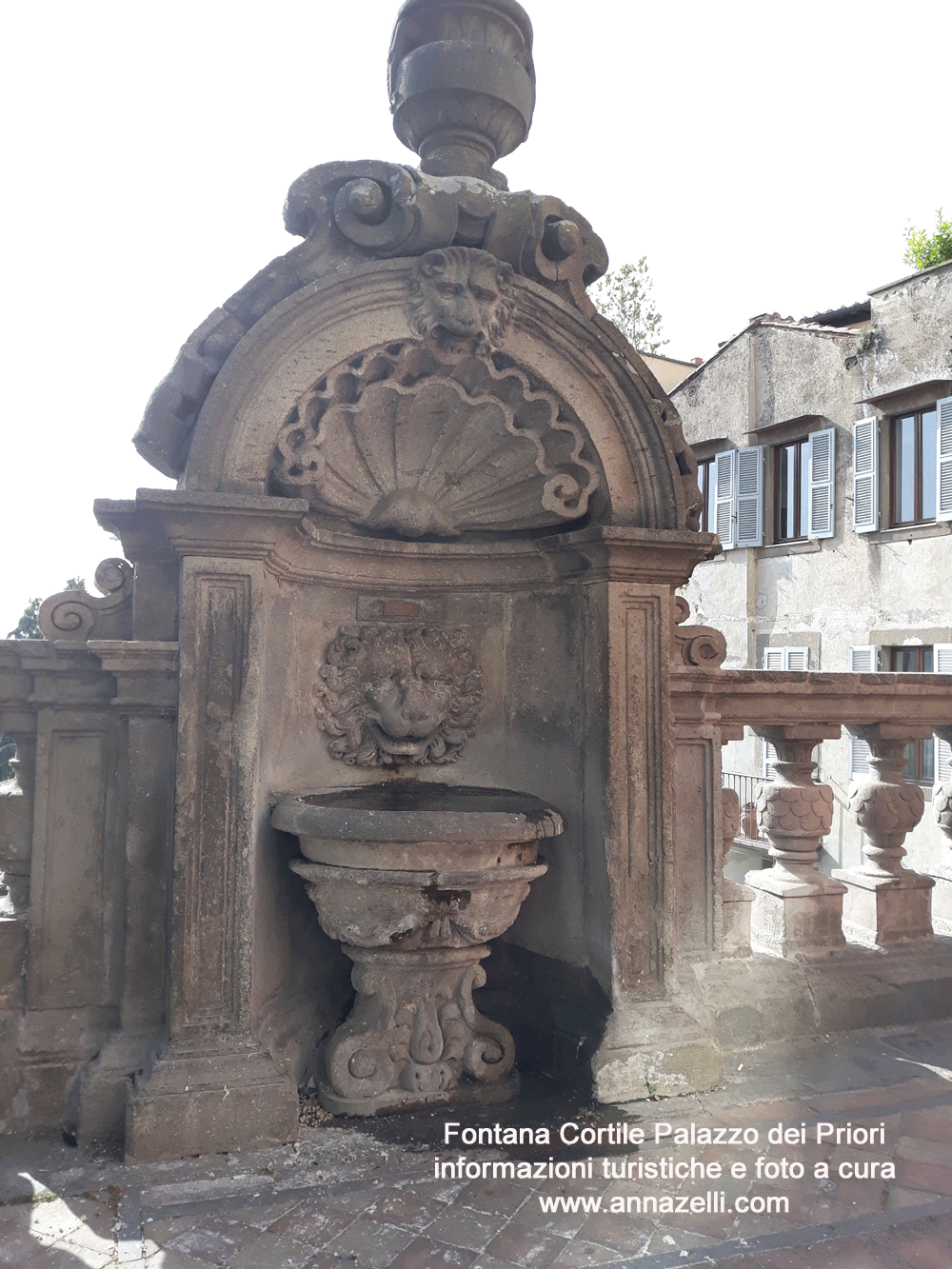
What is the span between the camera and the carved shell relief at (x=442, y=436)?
3.19 m

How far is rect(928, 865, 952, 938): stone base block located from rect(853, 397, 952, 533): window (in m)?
7.42

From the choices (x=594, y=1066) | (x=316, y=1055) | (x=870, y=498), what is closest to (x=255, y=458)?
(x=316, y=1055)

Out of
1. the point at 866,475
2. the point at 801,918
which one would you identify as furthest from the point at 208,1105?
the point at 866,475

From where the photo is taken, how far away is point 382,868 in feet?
9.69

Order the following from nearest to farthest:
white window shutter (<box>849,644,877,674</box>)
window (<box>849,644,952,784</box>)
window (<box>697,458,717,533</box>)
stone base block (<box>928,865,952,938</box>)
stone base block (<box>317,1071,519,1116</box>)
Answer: stone base block (<box>317,1071,519,1116</box>), stone base block (<box>928,865,952,938</box>), window (<box>849,644,952,784</box>), white window shutter (<box>849,644,877,674</box>), window (<box>697,458,717,533</box>)

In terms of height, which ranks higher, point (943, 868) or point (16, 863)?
point (16, 863)

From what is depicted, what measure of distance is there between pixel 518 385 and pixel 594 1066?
2415mm

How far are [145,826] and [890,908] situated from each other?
2.99 metres

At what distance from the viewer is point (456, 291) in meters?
3.20

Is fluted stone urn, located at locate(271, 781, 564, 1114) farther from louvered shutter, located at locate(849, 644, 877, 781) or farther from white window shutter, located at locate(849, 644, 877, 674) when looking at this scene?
white window shutter, located at locate(849, 644, 877, 674)

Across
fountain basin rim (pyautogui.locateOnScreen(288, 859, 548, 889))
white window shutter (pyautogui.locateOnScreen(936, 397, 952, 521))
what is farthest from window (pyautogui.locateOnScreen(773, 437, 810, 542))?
fountain basin rim (pyautogui.locateOnScreen(288, 859, 548, 889))

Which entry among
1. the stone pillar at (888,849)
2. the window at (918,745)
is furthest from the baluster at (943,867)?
the window at (918,745)

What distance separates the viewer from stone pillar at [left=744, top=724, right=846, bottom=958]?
12.1ft

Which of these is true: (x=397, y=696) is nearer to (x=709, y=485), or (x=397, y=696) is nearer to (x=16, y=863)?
(x=16, y=863)
